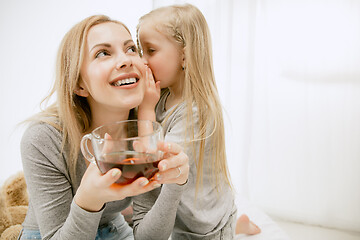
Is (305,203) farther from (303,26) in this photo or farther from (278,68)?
(303,26)

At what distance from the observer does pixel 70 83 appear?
113 cm

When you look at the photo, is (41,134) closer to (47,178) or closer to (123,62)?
(47,178)

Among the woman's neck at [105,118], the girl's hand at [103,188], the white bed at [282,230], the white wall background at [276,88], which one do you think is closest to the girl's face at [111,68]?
the woman's neck at [105,118]

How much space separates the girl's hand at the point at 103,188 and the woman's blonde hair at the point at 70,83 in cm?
30

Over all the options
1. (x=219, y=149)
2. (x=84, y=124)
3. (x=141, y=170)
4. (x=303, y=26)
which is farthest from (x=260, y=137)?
(x=141, y=170)

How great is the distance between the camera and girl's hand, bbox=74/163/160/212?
2.33 feet

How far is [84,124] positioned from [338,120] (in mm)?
2064

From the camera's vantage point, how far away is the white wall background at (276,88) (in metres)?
2.54

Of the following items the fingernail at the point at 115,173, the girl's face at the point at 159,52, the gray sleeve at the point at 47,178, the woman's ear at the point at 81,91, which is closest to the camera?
the fingernail at the point at 115,173

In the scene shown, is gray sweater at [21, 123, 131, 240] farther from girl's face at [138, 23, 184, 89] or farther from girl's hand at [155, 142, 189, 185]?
girl's face at [138, 23, 184, 89]

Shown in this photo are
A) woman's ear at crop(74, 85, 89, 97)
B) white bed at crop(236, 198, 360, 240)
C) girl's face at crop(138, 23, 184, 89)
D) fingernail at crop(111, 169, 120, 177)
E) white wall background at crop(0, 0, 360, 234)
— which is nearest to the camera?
fingernail at crop(111, 169, 120, 177)

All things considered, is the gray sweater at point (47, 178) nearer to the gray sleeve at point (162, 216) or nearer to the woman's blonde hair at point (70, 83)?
the woman's blonde hair at point (70, 83)

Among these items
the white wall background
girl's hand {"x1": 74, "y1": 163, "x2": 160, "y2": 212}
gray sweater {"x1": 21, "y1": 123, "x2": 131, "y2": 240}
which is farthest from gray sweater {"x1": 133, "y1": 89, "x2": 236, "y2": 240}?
the white wall background

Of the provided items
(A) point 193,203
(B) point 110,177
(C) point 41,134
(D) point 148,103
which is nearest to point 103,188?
(B) point 110,177
